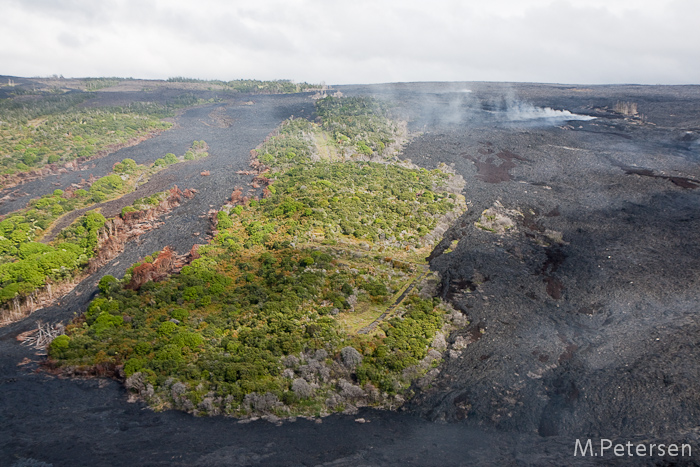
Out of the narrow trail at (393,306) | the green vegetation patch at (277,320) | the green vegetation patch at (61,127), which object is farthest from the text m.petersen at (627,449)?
the green vegetation patch at (61,127)

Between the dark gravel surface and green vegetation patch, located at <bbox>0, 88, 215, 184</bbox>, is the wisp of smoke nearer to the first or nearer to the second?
the dark gravel surface

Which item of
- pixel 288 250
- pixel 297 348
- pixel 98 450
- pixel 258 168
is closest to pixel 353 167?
pixel 258 168

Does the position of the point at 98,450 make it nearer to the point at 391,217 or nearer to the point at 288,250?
the point at 288,250

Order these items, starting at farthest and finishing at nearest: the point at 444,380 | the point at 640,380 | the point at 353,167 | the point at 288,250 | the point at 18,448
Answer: the point at 353,167 → the point at 288,250 → the point at 444,380 → the point at 640,380 → the point at 18,448

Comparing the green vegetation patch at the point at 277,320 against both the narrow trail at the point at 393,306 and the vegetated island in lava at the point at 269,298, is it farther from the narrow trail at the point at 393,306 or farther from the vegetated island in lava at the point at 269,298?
the narrow trail at the point at 393,306

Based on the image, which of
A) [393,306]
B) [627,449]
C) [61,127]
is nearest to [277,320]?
[393,306]

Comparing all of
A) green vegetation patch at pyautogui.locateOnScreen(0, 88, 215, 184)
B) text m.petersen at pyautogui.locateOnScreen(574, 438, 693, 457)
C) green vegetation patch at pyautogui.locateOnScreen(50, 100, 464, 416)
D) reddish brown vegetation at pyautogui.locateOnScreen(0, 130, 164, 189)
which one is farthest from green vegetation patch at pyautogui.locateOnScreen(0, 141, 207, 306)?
text m.petersen at pyautogui.locateOnScreen(574, 438, 693, 457)
